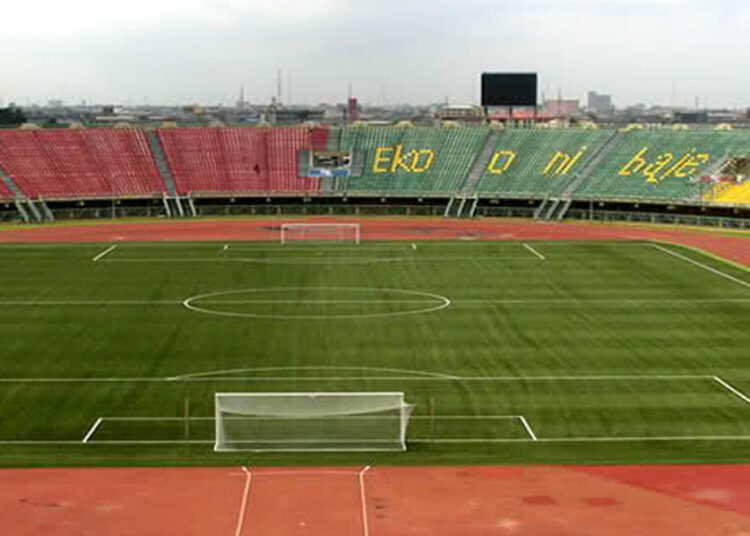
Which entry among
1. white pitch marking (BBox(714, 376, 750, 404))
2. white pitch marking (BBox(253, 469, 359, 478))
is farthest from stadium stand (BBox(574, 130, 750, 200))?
white pitch marking (BBox(253, 469, 359, 478))

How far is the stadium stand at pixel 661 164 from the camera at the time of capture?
9725 centimetres

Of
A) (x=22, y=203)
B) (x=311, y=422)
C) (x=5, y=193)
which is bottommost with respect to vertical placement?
(x=311, y=422)

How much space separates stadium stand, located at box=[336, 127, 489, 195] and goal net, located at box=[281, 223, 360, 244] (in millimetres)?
16648

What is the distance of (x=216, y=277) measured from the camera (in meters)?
63.3

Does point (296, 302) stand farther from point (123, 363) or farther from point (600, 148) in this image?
point (600, 148)

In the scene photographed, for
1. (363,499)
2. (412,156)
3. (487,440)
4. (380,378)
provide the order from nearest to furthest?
(363,499) < (487,440) < (380,378) < (412,156)

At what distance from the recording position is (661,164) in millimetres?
101688

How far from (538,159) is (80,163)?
4312 cm

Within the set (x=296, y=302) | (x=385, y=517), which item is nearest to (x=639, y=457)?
(x=385, y=517)

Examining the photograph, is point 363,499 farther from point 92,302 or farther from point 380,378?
point 92,302

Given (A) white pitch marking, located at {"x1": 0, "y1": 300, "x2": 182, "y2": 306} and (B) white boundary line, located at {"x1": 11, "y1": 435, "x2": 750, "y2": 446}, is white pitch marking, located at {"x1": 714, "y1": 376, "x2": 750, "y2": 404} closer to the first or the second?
(B) white boundary line, located at {"x1": 11, "y1": 435, "x2": 750, "y2": 446}

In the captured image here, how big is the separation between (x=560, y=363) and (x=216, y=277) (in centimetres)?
2638

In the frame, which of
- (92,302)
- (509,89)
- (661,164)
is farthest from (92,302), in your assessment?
(509,89)

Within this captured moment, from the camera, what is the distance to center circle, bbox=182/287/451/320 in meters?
52.3
